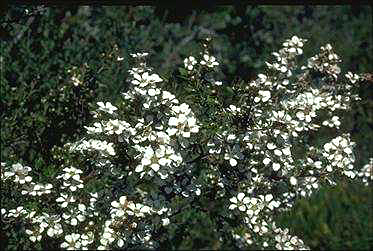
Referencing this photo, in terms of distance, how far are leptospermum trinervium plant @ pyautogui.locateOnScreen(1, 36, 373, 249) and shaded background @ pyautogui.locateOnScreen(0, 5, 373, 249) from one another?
23 centimetres

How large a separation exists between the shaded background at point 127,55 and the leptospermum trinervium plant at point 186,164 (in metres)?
0.23

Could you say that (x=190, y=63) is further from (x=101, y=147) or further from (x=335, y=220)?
(x=335, y=220)

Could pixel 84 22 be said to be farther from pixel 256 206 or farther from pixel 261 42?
pixel 256 206

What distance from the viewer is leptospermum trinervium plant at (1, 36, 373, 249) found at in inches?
112

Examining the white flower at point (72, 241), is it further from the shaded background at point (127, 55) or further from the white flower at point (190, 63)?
the white flower at point (190, 63)

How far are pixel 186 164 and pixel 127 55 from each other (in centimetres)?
264

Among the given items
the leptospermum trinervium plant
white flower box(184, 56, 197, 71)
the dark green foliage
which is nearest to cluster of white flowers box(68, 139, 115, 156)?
the leptospermum trinervium plant

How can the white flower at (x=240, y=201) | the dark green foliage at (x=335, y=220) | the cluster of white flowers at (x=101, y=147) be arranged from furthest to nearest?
1. the dark green foliage at (x=335, y=220)
2. the white flower at (x=240, y=201)
3. the cluster of white flowers at (x=101, y=147)

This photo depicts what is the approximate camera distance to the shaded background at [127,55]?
150 inches

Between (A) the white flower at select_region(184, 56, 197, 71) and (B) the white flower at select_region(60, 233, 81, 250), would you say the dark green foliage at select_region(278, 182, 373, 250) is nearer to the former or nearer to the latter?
(A) the white flower at select_region(184, 56, 197, 71)

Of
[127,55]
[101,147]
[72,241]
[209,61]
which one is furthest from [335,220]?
[101,147]

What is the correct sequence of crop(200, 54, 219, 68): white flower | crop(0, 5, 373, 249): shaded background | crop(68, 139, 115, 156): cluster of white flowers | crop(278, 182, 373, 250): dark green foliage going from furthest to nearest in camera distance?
crop(278, 182, 373, 250): dark green foliage, crop(0, 5, 373, 249): shaded background, crop(200, 54, 219, 68): white flower, crop(68, 139, 115, 156): cluster of white flowers

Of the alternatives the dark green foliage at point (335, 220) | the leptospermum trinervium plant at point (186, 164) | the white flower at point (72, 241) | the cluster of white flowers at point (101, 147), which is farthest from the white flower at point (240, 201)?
the dark green foliage at point (335, 220)

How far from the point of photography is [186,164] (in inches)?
117
